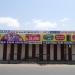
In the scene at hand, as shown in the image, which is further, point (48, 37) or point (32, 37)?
point (32, 37)

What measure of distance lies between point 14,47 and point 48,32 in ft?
16.6

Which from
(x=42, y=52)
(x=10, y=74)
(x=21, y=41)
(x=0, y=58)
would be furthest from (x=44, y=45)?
(x=10, y=74)

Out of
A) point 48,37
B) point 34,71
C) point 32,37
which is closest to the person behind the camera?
point 34,71

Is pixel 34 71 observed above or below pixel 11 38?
below

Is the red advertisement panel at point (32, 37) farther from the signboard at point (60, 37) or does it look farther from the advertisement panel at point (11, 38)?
the signboard at point (60, 37)

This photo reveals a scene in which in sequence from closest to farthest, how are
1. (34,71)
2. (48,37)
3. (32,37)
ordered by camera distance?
(34,71)
(48,37)
(32,37)

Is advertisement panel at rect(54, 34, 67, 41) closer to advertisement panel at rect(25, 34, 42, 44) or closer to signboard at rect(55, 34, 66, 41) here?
signboard at rect(55, 34, 66, 41)

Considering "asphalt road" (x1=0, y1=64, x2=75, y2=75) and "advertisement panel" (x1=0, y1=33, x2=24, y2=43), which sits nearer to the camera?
"asphalt road" (x1=0, y1=64, x2=75, y2=75)

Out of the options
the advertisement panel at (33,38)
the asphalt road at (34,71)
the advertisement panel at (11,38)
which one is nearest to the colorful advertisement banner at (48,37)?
the advertisement panel at (33,38)

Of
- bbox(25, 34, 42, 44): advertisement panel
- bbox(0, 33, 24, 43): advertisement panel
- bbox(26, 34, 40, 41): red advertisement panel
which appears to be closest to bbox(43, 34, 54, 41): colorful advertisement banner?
bbox(25, 34, 42, 44): advertisement panel

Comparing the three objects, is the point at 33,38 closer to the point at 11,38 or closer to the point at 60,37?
the point at 11,38

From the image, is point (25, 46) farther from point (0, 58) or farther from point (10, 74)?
point (10, 74)

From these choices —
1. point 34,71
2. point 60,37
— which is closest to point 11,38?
point 60,37

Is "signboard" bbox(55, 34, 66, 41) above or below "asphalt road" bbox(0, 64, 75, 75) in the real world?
above
